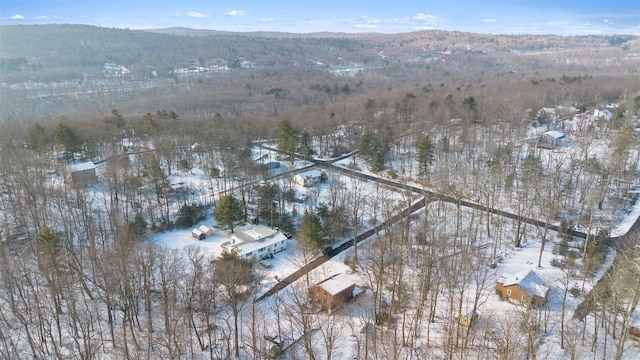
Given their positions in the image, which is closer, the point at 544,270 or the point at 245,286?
the point at 245,286

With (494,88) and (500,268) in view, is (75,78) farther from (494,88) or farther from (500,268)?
(500,268)

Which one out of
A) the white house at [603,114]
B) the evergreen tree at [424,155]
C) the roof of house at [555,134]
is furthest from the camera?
the white house at [603,114]

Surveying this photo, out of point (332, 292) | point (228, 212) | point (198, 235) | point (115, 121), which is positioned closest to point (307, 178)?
point (228, 212)

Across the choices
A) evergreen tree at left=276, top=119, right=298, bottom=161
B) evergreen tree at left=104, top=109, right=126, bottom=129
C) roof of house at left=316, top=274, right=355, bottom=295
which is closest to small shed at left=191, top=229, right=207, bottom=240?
roof of house at left=316, top=274, right=355, bottom=295

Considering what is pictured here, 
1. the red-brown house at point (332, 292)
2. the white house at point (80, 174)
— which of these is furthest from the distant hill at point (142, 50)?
the red-brown house at point (332, 292)

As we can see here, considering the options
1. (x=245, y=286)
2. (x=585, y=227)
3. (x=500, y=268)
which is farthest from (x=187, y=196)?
(x=585, y=227)

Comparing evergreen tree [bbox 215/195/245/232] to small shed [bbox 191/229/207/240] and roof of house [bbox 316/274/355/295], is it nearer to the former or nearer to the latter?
small shed [bbox 191/229/207/240]

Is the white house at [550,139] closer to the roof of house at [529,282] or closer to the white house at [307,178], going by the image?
the white house at [307,178]

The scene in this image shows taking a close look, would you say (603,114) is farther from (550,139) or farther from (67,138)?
(67,138)
